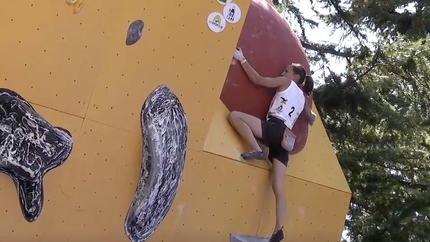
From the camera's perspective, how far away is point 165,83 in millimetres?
3887

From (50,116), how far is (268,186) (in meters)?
2.05

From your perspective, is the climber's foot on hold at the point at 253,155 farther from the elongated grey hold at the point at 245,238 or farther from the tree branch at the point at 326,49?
Result: the tree branch at the point at 326,49

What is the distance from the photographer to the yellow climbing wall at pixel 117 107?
325cm

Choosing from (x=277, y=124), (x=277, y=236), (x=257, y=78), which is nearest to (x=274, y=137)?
(x=277, y=124)

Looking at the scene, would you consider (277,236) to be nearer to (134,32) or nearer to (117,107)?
(117,107)

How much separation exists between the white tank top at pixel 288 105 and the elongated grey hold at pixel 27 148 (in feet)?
6.06

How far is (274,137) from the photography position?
4754 millimetres

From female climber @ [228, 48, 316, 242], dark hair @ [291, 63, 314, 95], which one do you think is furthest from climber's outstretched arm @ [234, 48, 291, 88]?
dark hair @ [291, 63, 314, 95]

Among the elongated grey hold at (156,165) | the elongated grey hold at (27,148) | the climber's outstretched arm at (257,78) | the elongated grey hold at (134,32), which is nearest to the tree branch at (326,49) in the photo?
the climber's outstretched arm at (257,78)

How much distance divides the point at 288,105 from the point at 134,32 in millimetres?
1588

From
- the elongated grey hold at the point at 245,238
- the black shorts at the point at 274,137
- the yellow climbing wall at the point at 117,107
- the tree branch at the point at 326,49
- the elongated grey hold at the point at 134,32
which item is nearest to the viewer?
the yellow climbing wall at the point at 117,107

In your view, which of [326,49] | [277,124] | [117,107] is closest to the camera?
[117,107]

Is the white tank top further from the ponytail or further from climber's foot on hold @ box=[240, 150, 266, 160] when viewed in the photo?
climber's foot on hold @ box=[240, 150, 266, 160]

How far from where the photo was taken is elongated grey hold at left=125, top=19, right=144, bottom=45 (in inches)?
143
